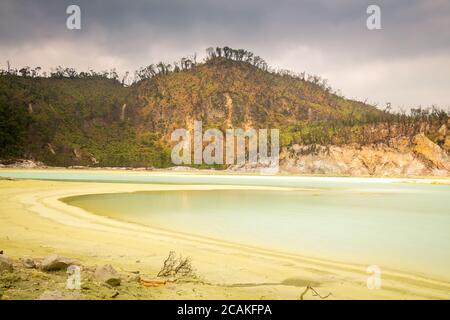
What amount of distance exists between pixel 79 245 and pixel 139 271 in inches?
153

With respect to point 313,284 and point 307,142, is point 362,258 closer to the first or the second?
point 313,284

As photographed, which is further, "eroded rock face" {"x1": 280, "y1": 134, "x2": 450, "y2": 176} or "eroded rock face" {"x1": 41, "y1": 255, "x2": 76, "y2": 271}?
"eroded rock face" {"x1": 280, "y1": 134, "x2": 450, "y2": 176}

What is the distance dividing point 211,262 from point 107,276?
11.6ft

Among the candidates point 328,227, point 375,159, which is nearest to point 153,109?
point 375,159

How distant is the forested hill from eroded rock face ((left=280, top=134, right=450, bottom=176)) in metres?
5.89

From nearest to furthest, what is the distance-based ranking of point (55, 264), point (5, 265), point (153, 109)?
1. point (5, 265)
2. point (55, 264)
3. point (153, 109)

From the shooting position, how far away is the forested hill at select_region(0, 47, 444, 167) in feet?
398

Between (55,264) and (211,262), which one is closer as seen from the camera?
(55,264)

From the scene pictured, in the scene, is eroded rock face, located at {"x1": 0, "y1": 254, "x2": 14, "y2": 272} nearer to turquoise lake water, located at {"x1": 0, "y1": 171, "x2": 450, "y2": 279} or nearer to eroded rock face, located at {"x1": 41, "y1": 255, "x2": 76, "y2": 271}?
eroded rock face, located at {"x1": 41, "y1": 255, "x2": 76, "y2": 271}

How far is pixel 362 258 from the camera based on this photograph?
11273 millimetres

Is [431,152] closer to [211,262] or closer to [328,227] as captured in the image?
[328,227]

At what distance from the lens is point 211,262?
32.7 feet

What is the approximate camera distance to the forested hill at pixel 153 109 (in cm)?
12144

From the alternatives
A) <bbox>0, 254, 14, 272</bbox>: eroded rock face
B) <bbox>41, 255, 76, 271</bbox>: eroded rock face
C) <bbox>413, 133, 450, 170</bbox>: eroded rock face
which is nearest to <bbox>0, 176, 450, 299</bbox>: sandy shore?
<bbox>41, 255, 76, 271</bbox>: eroded rock face
